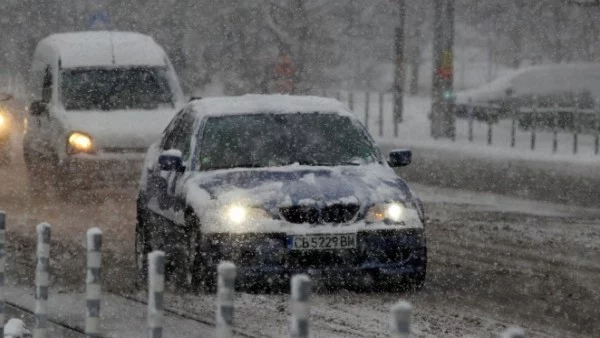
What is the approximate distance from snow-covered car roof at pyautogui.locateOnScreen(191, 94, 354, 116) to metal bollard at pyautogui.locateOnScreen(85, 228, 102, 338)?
4.90 metres

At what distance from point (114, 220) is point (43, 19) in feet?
132

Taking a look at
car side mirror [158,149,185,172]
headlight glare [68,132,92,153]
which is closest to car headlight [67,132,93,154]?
headlight glare [68,132,92,153]

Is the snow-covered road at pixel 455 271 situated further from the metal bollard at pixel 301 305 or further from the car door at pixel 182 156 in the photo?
the metal bollard at pixel 301 305

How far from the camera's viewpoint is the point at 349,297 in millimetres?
10383

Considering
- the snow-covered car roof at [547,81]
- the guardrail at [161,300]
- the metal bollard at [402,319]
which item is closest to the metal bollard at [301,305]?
the guardrail at [161,300]

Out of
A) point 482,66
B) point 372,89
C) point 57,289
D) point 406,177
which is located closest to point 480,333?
point 57,289

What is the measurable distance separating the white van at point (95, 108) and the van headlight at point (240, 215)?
7335 millimetres

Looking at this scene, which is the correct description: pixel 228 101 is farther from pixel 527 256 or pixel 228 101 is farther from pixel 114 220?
pixel 114 220

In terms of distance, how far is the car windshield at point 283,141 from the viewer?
1144cm

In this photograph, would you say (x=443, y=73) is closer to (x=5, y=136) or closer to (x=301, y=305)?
(x=5, y=136)

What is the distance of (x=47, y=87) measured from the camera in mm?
19859

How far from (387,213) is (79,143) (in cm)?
811

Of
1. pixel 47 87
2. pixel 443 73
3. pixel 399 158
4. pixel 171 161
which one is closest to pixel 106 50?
pixel 47 87

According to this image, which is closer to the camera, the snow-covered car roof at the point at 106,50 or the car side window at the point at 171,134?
the car side window at the point at 171,134
